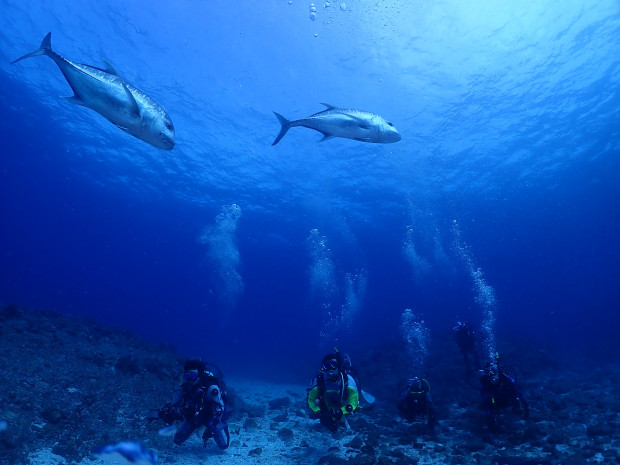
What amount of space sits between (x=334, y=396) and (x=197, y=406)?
8.20 ft

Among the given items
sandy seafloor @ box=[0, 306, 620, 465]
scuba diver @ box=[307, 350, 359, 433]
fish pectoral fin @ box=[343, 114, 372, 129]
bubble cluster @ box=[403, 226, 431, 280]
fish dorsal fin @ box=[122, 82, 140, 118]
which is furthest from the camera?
bubble cluster @ box=[403, 226, 431, 280]

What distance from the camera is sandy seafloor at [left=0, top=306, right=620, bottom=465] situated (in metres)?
6.18

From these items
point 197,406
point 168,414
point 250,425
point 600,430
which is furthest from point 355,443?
point 600,430

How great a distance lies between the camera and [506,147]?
2366 cm

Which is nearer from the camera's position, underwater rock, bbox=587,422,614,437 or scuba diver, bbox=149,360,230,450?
scuba diver, bbox=149,360,230,450

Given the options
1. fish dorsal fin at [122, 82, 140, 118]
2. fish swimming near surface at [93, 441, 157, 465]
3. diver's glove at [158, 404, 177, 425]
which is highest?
fish dorsal fin at [122, 82, 140, 118]

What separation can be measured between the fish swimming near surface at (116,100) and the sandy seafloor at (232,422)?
19.3 ft

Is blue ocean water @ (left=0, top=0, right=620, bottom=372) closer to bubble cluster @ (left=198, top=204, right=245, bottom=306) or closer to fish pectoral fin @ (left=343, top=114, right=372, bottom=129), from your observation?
bubble cluster @ (left=198, top=204, right=245, bottom=306)

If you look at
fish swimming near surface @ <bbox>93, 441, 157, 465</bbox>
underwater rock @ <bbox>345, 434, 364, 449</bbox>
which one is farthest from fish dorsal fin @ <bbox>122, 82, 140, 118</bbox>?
underwater rock @ <bbox>345, 434, 364, 449</bbox>

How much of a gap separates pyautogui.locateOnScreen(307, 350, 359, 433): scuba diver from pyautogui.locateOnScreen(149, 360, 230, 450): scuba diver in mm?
1744

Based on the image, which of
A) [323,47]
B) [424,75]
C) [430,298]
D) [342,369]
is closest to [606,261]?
[430,298]

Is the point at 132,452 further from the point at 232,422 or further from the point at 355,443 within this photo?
the point at 232,422

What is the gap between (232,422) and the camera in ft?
30.5

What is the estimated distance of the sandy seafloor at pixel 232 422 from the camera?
618 cm
